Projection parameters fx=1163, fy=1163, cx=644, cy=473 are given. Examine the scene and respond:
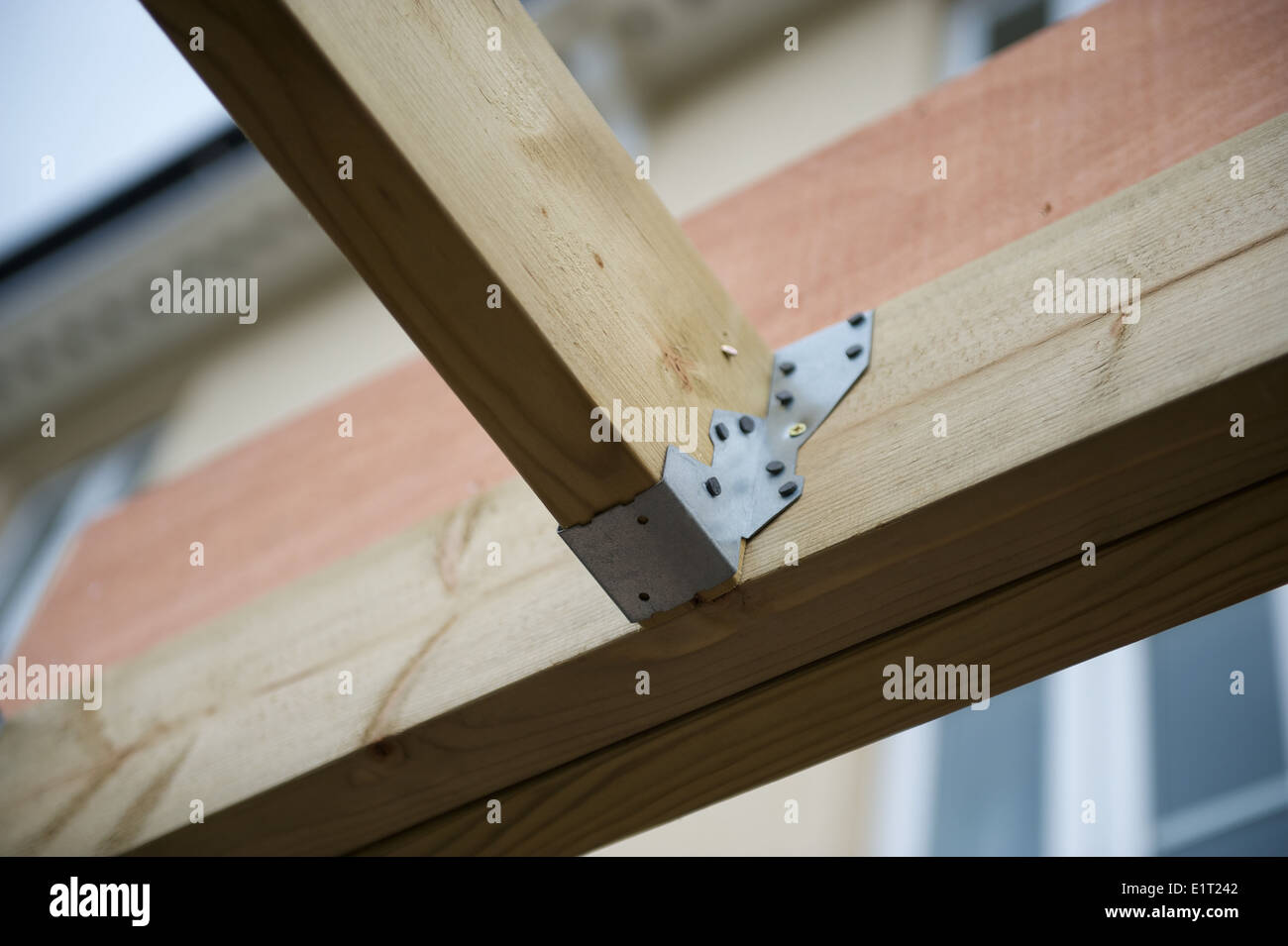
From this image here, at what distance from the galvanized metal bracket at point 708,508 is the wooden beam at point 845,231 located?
0.42ft

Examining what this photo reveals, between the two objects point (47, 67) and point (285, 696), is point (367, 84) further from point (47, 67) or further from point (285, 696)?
point (47, 67)

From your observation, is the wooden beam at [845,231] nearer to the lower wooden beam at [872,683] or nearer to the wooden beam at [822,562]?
the wooden beam at [822,562]

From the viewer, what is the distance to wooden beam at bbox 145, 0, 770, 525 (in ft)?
1.50

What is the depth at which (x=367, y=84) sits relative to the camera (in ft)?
→ 1.53

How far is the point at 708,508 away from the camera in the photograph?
1.86 feet

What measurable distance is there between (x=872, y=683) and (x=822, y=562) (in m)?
0.09

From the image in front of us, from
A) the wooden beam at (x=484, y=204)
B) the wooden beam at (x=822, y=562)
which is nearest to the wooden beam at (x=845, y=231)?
the wooden beam at (x=822, y=562)

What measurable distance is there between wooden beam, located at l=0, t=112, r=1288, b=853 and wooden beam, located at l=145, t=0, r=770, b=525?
0.10m

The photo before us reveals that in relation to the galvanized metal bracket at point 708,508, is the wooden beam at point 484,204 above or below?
above

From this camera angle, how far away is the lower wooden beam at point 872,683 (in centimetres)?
53

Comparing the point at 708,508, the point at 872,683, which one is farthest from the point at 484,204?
the point at 872,683

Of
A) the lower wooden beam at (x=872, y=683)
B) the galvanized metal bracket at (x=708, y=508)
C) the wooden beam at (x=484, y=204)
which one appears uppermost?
the wooden beam at (x=484, y=204)

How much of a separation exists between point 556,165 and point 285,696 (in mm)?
385

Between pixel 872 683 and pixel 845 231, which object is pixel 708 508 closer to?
pixel 872 683
